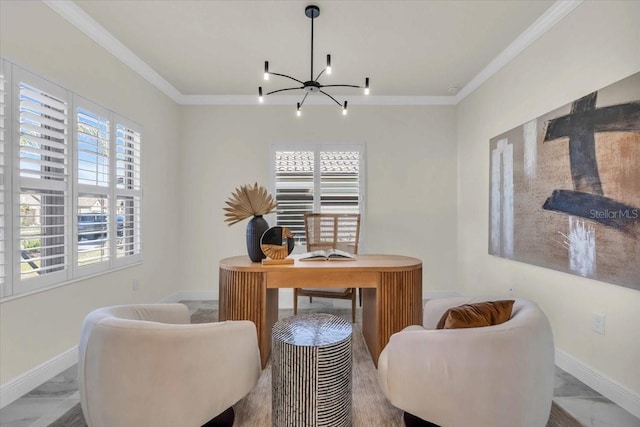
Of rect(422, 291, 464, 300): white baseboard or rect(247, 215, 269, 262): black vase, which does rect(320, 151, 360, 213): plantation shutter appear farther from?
rect(247, 215, 269, 262): black vase

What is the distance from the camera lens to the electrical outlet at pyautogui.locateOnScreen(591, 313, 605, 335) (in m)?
2.07

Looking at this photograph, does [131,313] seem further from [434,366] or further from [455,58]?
[455,58]

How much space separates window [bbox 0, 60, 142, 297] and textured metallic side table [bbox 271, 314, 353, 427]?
1742 millimetres

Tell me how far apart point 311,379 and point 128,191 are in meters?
2.69

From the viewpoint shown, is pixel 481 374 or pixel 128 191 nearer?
pixel 481 374

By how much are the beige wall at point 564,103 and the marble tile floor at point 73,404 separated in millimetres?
170

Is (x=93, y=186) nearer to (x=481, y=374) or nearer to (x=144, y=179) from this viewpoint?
(x=144, y=179)

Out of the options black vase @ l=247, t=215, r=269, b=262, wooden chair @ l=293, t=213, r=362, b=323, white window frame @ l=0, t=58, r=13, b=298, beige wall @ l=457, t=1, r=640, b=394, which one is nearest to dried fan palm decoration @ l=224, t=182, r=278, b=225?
black vase @ l=247, t=215, r=269, b=262

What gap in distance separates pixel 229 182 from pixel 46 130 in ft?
7.28

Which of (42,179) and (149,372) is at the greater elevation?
(42,179)

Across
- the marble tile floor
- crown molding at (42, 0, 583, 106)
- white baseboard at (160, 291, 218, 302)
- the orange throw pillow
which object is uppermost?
crown molding at (42, 0, 583, 106)

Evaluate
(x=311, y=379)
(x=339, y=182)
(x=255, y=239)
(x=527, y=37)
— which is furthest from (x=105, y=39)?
(x=527, y=37)

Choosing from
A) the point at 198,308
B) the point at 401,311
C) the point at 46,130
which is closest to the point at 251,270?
the point at 401,311

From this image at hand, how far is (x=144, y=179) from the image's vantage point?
3535 mm
